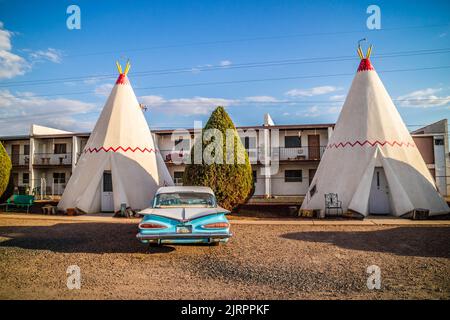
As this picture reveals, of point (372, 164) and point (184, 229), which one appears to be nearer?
point (184, 229)

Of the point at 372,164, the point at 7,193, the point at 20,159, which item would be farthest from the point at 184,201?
the point at 20,159

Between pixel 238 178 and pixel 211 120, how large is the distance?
2.69m

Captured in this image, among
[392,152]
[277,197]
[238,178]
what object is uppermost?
[392,152]

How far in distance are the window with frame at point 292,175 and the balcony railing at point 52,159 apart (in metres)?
18.1

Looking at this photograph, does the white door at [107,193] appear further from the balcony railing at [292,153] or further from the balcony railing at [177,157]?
the balcony railing at [292,153]

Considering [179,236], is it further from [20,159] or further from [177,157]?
[20,159]

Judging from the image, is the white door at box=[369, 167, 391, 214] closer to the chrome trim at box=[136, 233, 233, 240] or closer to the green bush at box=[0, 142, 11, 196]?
the chrome trim at box=[136, 233, 233, 240]

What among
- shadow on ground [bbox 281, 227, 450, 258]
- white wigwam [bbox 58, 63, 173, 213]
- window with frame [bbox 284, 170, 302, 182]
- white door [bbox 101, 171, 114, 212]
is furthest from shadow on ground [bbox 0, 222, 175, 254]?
window with frame [bbox 284, 170, 302, 182]

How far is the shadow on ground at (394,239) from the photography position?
6.62 m

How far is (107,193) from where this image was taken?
547 inches

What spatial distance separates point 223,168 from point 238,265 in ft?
23.8

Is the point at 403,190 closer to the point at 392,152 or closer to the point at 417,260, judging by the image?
the point at 392,152

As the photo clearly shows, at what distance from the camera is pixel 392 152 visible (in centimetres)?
1240
